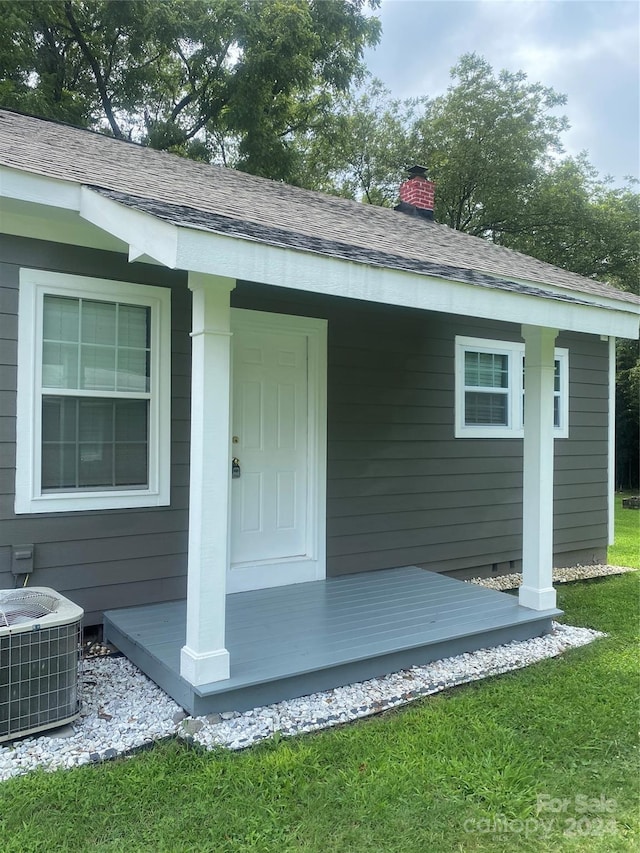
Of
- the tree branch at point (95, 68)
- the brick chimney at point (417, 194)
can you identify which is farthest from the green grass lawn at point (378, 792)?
the tree branch at point (95, 68)

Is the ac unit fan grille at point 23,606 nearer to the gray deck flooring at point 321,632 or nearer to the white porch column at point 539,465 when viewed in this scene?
the gray deck flooring at point 321,632

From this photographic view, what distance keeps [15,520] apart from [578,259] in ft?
64.3

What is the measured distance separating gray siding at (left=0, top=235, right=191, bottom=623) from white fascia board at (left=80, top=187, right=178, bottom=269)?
0.57m

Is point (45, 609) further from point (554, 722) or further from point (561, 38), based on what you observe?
point (561, 38)

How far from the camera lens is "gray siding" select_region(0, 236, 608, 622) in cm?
369

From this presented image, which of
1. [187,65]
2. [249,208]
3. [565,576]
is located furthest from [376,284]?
[187,65]

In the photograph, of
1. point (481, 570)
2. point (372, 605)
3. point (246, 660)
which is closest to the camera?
point (246, 660)

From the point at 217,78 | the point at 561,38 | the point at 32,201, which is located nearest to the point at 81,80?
the point at 217,78

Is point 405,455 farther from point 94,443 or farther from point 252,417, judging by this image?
point 94,443

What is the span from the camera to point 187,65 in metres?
13.3

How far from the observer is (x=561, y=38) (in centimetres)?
845

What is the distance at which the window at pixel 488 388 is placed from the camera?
579cm

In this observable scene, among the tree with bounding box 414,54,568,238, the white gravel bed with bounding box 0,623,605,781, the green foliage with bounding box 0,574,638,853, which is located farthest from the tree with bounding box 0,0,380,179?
the green foliage with bounding box 0,574,638,853

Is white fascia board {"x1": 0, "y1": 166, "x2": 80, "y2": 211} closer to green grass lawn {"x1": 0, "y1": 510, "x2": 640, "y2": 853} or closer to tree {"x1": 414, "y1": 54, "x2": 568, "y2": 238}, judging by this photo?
green grass lawn {"x1": 0, "y1": 510, "x2": 640, "y2": 853}
